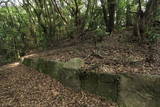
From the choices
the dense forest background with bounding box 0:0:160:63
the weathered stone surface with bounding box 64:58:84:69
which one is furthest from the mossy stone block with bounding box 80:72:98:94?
the dense forest background with bounding box 0:0:160:63

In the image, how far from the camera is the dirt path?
13.1 feet

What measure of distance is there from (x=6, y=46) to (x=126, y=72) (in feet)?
39.4

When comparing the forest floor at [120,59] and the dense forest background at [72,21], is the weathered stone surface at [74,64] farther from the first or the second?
the dense forest background at [72,21]

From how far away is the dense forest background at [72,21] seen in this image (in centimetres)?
526

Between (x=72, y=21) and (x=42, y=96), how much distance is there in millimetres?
5368

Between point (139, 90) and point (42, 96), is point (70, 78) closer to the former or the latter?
point (42, 96)

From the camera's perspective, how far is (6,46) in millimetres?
12516

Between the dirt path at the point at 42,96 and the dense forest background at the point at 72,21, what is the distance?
2.94 m

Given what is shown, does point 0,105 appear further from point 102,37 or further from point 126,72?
point 102,37

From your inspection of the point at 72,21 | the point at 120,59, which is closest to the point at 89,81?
the point at 120,59

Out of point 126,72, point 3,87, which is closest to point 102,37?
point 126,72

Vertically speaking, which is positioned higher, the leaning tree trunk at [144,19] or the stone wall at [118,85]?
the leaning tree trunk at [144,19]

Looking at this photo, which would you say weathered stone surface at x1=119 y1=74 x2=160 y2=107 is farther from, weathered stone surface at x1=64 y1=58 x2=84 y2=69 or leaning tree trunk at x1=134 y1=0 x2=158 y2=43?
leaning tree trunk at x1=134 y1=0 x2=158 y2=43

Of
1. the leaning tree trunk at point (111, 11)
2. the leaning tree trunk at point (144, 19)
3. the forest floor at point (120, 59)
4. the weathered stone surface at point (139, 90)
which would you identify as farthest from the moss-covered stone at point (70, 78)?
the leaning tree trunk at point (111, 11)
